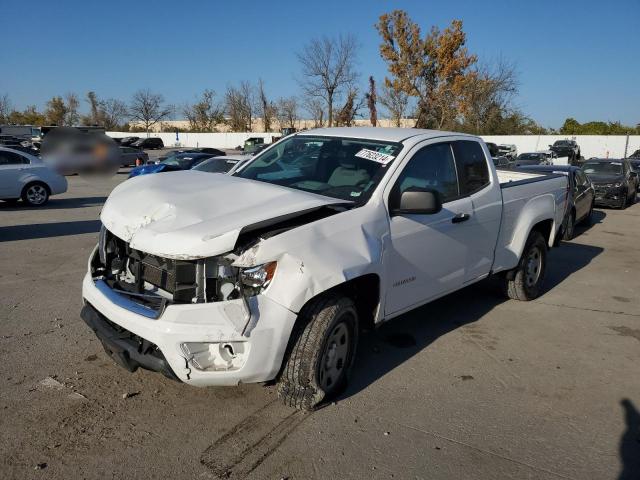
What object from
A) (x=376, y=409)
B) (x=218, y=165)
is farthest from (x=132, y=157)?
(x=376, y=409)

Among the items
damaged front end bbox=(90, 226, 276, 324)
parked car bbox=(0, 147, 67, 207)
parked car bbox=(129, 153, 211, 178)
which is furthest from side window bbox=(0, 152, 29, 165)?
damaged front end bbox=(90, 226, 276, 324)

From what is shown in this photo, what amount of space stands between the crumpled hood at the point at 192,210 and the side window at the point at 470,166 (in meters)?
1.68

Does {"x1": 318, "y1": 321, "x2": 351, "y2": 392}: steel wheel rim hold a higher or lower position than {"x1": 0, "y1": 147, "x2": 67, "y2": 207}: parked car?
lower

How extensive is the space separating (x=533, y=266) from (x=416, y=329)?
2030 mm

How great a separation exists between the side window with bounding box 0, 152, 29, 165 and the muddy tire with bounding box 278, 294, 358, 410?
12.7 metres

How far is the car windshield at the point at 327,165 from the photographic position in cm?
402

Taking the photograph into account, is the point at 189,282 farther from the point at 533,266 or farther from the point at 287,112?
the point at 287,112

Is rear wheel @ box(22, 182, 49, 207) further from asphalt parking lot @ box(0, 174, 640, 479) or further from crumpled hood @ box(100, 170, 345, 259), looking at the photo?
crumpled hood @ box(100, 170, 345, 259)

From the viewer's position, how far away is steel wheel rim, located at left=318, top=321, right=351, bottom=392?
3459mm

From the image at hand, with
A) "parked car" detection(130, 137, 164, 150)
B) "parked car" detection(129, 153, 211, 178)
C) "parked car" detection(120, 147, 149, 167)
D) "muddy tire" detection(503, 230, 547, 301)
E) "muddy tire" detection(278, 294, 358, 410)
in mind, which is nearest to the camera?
"muddy tire" detection(278, 294, 358, 410)

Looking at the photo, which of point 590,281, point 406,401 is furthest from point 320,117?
point 406,401

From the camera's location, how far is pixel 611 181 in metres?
16.5

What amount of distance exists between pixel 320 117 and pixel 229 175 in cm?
5090

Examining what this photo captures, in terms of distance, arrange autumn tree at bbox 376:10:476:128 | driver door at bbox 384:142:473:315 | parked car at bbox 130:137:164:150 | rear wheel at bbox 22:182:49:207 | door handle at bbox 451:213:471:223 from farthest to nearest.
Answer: parked car at bbox 130:137:164:150 → autumn tree at bbox 376:10:476:128 → rear wheel at bbox 22:182:49:207 → door handle at bbox 451:213:471:223 → driver door at bbox 384:142:473:315
